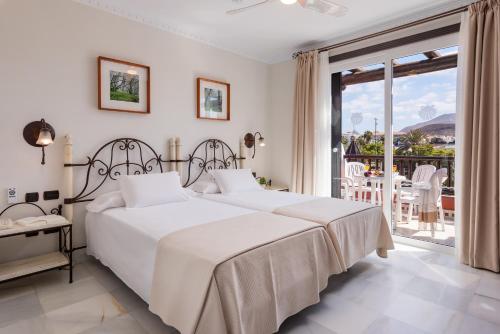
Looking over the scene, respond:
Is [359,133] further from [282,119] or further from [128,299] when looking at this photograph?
[128,299]

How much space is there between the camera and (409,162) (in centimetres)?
353

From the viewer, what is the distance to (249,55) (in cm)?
450

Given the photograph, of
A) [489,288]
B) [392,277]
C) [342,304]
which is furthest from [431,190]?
[342,304]

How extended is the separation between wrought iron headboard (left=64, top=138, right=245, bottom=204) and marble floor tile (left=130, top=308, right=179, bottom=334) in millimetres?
1341

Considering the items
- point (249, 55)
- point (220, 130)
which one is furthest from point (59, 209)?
point (249, 55)

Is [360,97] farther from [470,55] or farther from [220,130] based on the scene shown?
[220,130]

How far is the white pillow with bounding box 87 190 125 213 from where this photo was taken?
2.67 m

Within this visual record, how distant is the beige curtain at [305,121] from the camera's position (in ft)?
13.7

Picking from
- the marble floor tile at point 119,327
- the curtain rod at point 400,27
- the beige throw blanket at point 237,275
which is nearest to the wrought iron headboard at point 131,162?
the marble floor tile at point 119,327

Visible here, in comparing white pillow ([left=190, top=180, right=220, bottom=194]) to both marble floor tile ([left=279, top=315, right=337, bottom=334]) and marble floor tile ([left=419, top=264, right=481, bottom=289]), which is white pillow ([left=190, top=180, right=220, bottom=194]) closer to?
marble floor tile ([left=279, top=315, right=337, bottom=334])

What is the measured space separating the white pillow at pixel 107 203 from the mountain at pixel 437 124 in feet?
10.8

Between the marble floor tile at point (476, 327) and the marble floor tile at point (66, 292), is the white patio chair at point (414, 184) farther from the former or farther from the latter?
the marble floor tile at point (66, 292)

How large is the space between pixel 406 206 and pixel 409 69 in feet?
5.45

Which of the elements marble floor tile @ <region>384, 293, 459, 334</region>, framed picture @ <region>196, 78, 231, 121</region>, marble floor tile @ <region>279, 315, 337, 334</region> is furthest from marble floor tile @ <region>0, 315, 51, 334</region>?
framed picture @ <region>196, 78, 231, 121</region>
